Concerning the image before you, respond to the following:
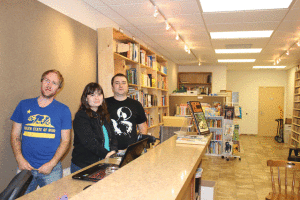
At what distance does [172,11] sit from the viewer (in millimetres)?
4008

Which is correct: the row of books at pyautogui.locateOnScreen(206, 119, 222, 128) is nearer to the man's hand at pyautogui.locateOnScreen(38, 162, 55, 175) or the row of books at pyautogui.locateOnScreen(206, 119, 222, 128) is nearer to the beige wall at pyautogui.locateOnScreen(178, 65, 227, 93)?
the beige wall at pyautogui.locateOnScreen(178, 65, 227, 93)

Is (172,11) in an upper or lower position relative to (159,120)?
upper

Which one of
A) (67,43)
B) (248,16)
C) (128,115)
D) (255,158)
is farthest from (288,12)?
(255,158)

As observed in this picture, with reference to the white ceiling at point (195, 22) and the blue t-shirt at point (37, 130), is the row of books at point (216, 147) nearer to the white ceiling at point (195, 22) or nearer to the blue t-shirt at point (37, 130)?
the white ceiling at point (195, 22)

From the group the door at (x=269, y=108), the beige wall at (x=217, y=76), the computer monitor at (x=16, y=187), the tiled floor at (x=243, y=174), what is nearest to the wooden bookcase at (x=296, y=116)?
the tiled floor at (x=243, y=174)

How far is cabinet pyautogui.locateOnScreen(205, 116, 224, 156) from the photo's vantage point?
682cm

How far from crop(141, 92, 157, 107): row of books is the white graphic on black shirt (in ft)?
6.99

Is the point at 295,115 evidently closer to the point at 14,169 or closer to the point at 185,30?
the point at 185,30

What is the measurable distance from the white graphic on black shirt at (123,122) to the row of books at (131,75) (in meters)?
1.53

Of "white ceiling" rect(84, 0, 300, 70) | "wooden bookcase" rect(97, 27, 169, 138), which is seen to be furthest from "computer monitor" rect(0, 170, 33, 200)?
"white ceiling" rect(84, 0, 300, 70)

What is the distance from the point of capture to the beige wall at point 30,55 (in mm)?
2395

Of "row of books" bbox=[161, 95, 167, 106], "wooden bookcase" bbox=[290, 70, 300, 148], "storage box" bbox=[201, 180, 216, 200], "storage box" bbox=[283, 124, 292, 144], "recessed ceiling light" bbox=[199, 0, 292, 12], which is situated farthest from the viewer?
"storage box" bbox=[283, 124, 292, 144]

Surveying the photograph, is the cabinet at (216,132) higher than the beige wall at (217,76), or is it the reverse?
the beige wall at (217,76)

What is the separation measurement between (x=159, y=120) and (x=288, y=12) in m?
3.63
